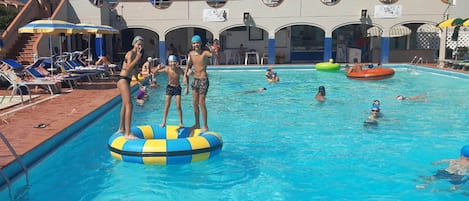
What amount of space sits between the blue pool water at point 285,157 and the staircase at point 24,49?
7038 millimetres

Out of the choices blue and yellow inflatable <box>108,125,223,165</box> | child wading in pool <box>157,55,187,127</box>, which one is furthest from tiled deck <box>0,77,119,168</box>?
child wading in pool <box>157,55,187,127</box>

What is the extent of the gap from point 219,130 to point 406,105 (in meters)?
5.44

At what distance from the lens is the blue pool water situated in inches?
221

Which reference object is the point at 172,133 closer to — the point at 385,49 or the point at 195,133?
the point at 195,133

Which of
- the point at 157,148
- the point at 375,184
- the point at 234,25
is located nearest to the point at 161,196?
the point at 157,148

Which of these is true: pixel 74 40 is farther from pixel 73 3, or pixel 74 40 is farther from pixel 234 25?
pixel 234 25

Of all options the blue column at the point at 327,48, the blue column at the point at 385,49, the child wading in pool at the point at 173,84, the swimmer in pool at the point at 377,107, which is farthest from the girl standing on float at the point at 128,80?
the blue column at the point at 385,49

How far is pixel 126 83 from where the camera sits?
655 cm

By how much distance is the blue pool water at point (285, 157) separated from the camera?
5602 millimetres

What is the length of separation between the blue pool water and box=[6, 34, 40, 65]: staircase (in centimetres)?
704

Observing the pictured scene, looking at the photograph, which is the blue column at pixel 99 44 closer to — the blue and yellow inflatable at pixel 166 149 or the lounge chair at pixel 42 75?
the lounge chair at pixel 42 75

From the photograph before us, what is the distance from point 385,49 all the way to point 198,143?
18.5 metres

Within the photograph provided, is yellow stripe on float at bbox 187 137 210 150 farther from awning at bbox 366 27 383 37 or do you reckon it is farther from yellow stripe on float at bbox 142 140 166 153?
awning at bbox 366 27 383 37

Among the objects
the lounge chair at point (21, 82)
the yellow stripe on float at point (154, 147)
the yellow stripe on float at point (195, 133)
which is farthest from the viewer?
the lounge chair at point (21, 82)
